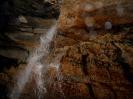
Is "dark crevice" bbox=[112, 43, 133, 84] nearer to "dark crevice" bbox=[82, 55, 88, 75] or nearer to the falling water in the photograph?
"dark crevice" bbox=[82, 55, 88, 75]

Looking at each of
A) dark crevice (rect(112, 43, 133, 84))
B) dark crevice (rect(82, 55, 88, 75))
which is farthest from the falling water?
dark crevice (rect(112, 43, 133, 84))

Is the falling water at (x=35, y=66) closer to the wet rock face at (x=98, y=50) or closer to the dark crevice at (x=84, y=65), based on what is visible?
the wet rock face at (x=98, y=50)

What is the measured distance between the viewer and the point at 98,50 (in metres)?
7.38

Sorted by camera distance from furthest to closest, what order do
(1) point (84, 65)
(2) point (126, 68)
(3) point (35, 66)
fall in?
1. (3) point (35, 66)
2. (1) point (84, 65)
3. (2) point (126, 68)

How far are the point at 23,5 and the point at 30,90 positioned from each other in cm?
272

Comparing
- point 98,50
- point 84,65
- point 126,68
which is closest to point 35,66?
point 84,65

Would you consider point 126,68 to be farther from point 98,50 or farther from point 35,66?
point 35,66

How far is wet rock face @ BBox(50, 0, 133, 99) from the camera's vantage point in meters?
7.14

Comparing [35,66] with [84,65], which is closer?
[84,65]

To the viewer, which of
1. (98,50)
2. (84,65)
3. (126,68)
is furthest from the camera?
(84,65)

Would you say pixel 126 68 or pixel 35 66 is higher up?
A: pixel 35 66

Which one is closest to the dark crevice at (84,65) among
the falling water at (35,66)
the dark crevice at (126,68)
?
the dark crevice at (126,68)

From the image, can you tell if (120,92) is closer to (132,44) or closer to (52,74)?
(132,44)

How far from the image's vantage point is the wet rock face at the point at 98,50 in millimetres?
7145
